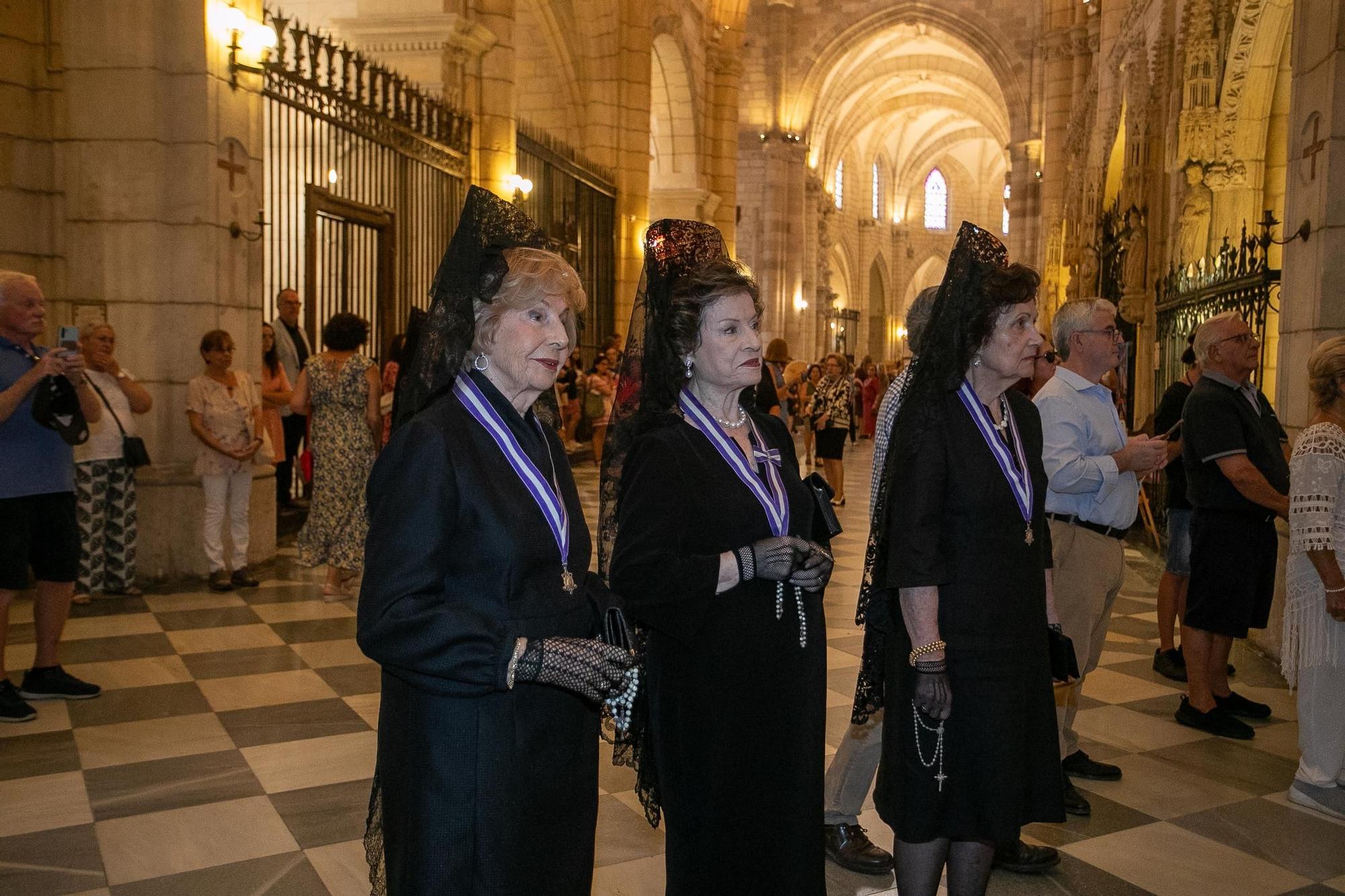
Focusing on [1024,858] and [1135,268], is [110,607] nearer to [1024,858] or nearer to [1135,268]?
[1024,858]

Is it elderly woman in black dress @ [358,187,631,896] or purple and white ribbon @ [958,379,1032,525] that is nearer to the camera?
elderly woman in black dress @ [358,187,631,896]

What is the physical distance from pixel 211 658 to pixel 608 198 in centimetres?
1289

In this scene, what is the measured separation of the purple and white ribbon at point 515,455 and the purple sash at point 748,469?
1.67ft

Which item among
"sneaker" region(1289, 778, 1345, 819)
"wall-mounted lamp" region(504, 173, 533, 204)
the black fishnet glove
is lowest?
"sneaker" region(1289, 778, 1345, 819)

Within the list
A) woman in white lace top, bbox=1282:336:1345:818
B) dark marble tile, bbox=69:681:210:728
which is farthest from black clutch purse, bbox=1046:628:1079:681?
dark marble tile, bbox=69:681:210:728

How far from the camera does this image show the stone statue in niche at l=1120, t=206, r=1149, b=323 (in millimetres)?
11758

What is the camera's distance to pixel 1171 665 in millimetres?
5574

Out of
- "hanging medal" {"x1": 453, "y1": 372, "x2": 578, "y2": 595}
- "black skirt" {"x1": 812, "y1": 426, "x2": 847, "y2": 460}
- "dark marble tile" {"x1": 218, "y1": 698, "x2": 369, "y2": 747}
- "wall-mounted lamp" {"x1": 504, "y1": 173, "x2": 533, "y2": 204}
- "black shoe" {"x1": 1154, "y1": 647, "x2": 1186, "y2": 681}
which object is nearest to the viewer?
"hanging medal" {"x1": 453, "y1": 372, "x2": 578, "y2": 595}

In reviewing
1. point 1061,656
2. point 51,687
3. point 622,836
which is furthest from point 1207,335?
point 51,687

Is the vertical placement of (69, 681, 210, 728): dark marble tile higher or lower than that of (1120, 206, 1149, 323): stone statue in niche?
lower

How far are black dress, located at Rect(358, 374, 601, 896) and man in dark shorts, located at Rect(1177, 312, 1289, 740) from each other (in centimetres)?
346

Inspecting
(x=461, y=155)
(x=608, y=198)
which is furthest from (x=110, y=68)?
(x=608, y=198)

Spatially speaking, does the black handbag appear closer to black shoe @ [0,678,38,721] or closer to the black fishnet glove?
black shoe @ [0,678,38,721]

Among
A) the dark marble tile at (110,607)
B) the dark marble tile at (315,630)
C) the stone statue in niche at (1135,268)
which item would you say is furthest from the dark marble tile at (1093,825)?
the stone statue in niche at (1135,268)
